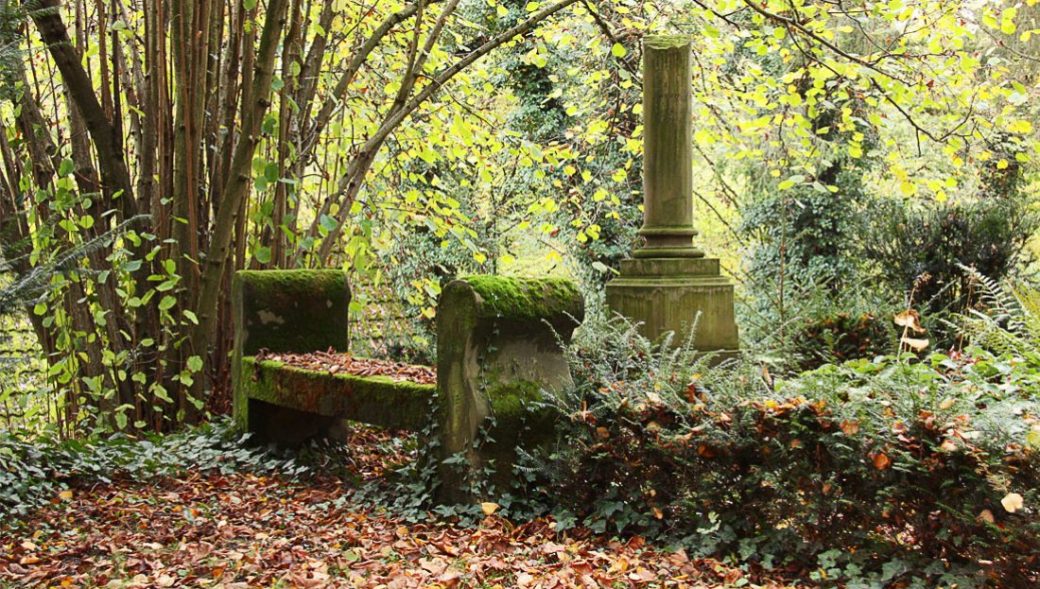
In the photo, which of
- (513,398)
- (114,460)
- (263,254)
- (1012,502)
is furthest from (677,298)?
(1012,502)

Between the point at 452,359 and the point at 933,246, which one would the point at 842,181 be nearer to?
the point at 933,246

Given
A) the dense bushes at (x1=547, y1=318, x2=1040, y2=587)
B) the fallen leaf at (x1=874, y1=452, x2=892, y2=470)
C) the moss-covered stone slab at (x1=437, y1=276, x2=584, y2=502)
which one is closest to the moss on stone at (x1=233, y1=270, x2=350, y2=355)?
the moss-covered stone slab at (x1=437, y1=276, x2=584, y2=502)

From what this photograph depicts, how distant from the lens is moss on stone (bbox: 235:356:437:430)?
15.7ft

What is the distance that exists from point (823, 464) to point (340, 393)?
261 centimetres

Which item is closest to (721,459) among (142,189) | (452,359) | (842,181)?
(452,359)

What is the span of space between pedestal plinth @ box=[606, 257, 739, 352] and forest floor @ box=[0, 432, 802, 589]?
8.80ft

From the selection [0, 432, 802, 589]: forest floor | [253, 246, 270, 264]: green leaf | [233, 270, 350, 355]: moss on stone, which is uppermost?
[253, 246, 270, 264]: green leaf

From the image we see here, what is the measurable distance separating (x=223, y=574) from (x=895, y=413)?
2600mm

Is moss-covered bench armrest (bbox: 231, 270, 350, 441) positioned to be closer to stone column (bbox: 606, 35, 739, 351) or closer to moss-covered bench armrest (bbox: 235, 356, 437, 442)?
moss-covered bench armrest (bbox: 235, 356, 437, 442)

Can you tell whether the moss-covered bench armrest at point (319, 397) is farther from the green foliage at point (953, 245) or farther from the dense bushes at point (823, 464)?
the green foliage at point (953, 245)

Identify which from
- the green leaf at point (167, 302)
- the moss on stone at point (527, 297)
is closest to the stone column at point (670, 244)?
the moss on stone at point (527, 297)

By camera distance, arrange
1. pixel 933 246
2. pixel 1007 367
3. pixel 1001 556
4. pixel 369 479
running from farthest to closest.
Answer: pixel 933 246
pixel 369 479
pixel 1007 367
pixel 1001 556

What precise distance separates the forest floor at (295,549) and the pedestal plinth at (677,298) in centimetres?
268

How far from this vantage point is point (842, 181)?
14.0 meters
